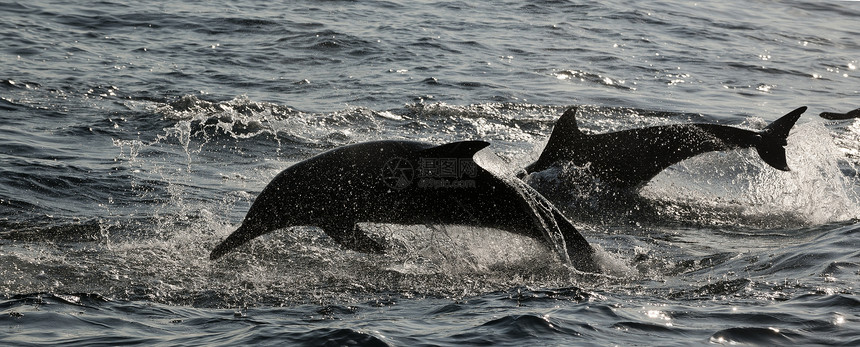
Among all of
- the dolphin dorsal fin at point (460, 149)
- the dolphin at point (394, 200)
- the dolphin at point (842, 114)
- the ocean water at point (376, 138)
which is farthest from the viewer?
the dolphin at point (842, 114)

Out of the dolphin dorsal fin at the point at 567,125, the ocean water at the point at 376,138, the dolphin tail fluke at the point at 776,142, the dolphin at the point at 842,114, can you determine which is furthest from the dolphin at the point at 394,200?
the dolphin at the point at 842,114

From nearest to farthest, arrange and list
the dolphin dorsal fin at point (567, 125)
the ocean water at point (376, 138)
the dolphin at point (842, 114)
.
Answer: the ocean water at point (376, 138) → the dolphin dorsal fin at point (567, 125) → the dolphin at point (842, 114)

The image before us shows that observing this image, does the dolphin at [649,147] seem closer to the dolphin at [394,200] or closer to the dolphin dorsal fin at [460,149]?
the dolphin at [394,200]

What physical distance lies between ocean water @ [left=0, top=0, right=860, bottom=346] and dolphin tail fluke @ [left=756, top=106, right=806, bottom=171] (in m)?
0.71

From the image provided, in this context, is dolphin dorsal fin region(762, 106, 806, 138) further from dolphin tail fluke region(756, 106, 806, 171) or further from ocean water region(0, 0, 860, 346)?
ocean water region(0, 0, 860, 346)

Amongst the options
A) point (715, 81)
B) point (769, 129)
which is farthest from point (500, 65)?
point (769, 129)

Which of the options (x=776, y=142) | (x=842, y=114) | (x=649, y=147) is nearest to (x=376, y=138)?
(x=649, y=147)

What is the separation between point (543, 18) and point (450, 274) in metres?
22.8

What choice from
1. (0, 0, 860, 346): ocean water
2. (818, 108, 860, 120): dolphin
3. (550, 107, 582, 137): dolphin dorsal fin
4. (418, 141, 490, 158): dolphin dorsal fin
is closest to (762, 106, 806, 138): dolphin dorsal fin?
(818, 108, 860, 120): dolphin

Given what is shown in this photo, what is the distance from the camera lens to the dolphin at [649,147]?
11.7 m

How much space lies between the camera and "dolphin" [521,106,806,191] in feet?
38.5

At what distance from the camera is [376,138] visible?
51.0ft

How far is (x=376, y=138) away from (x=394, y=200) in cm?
696

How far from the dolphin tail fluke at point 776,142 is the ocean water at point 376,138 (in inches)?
27.8
